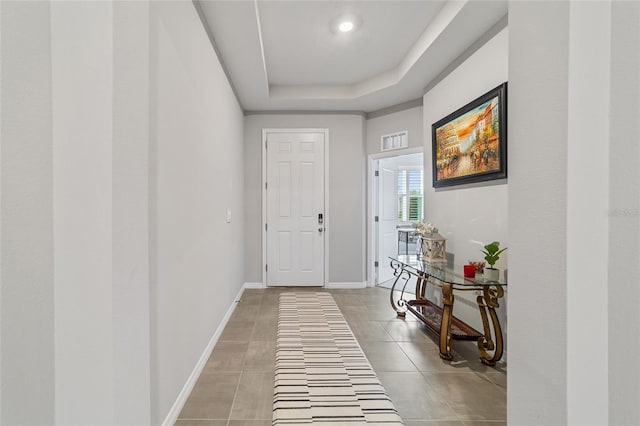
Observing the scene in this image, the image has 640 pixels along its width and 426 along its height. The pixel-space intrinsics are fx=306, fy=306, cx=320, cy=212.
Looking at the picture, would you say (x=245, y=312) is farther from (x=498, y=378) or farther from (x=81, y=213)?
(x=81, y=213)

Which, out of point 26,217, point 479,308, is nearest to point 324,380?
point 479,308

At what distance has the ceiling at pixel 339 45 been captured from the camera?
8.07 ft

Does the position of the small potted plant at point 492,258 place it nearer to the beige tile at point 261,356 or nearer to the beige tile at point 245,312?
the beige tile at point 261,356

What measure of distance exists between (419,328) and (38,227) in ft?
9.97

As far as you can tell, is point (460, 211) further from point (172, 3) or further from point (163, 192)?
point (172, 3)

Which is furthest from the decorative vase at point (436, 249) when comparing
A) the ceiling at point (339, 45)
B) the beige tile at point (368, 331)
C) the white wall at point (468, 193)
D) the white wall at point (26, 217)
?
the white wall at point (26, 217)

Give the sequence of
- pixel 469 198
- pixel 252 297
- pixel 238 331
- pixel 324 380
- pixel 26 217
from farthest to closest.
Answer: pixel 252 297 → pixel 238 331 → pixel 469 198 → pixel 324 380 → pixel 26 217

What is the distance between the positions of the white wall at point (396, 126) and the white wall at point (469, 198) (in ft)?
1.39

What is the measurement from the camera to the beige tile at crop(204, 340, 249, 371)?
2.26m

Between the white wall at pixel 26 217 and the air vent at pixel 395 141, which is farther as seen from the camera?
the air vent at pixel 395 141

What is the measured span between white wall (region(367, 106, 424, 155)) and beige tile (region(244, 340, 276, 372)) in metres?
3.05

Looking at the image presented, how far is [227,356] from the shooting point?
2428 mm

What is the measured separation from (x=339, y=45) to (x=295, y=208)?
230 cm

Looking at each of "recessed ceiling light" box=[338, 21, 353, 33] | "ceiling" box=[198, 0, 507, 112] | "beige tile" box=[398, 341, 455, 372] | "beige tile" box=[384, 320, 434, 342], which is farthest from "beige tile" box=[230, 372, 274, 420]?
"recessed ceiling light" box=[338, 21, 353, 33]
